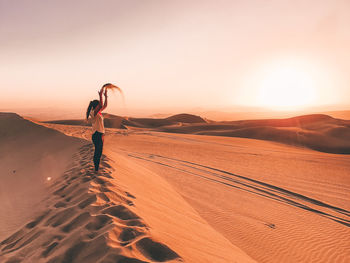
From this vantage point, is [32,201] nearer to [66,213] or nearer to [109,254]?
[66,213]

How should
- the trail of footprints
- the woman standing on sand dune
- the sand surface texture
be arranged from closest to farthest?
the trail of footprints → the sand surface texture → the woman standing on sand dune

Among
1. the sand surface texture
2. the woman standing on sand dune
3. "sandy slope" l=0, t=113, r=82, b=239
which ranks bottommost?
the sand surface texture

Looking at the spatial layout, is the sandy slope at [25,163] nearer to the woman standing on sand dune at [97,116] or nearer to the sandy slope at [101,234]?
the sandy slope at [101,234]

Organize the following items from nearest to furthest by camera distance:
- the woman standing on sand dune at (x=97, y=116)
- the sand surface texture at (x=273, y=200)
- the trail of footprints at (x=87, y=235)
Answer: the trail of footprints at (x=87, y=235) < the sand surface texture at (x=273, y=200) < the woman standing on sand dune at (x=97, y=116)

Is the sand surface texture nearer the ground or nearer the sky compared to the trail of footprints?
nearer the ground

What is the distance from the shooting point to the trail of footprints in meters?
2.19

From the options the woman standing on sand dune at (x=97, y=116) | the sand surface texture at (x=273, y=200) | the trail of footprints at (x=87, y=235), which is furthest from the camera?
the woman standing on sand dune at (x=97, y=116)

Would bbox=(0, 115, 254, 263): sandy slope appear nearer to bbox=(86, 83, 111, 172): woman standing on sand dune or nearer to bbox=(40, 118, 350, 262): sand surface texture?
bbox=(86, 83, 111, 172): woman standing on sand dune

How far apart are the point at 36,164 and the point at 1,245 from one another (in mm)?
6036

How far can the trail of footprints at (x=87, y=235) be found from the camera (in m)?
2.19

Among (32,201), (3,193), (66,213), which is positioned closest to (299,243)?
(66,213)

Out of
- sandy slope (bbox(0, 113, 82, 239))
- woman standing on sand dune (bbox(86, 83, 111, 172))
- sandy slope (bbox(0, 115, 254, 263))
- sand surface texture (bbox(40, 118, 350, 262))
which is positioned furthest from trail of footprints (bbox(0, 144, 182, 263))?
sand surface texture (bbox(40, 118, 350, 262))

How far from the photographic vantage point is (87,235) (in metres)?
2.51

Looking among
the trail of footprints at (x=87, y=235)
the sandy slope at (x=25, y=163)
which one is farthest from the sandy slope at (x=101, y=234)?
the sandy slope at (x=25, y=163)
